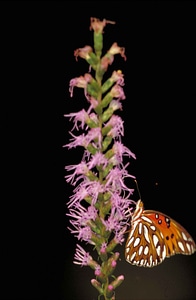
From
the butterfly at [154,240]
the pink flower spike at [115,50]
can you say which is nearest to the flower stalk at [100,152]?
the pink flower spike at [115,50]

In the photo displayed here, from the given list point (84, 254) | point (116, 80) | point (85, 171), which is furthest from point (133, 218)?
point (116, 80)

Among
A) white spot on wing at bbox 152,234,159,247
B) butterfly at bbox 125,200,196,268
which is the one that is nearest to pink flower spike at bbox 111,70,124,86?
butterfly at bbox 125,200,196,268

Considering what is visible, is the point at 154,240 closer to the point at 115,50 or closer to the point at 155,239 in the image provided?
the point at 155,239

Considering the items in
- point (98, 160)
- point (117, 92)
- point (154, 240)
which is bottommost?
point (154, 240)

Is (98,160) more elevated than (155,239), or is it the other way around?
(98,160)

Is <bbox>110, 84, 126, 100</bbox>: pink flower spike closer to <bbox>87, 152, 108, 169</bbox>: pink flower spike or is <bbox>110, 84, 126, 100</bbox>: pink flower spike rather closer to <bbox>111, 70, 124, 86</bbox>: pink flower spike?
<bbox>111, 70, 124, 86</bbox>: pink flower spike

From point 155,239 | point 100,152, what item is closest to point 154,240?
point 155,239

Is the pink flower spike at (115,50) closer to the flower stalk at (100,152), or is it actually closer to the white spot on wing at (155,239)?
the flower stalk at (100,152)

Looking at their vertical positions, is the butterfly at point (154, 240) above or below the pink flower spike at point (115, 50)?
below

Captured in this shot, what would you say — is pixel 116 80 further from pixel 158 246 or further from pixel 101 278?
pixel 158 246
